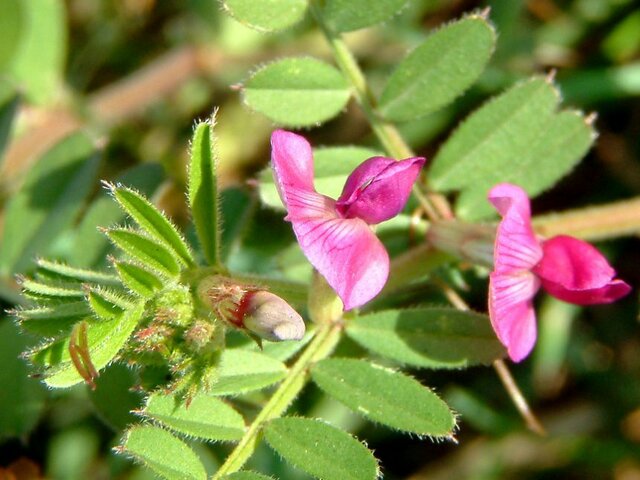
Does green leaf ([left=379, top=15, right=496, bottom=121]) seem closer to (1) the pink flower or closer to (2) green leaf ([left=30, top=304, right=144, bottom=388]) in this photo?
(1) the pink flower

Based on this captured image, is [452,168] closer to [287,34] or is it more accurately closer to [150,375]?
[150,375]

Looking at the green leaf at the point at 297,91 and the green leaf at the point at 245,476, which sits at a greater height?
the green leaf at the point at 297,91

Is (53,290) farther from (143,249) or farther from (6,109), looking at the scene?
(6,109)

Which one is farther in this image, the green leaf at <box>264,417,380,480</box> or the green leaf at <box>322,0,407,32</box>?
→ the green leaf at <box>322,0,407,32</box>

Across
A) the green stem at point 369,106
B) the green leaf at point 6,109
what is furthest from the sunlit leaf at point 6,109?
the green stem at point 369,106

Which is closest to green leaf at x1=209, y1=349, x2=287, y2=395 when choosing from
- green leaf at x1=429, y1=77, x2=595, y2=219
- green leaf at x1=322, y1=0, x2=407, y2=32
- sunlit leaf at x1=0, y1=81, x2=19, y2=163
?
green leaf at x1=429, y1=77, x2=595, y2=219

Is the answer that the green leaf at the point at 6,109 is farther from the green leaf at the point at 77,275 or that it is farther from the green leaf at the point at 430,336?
the green leaf at the point at 430,336

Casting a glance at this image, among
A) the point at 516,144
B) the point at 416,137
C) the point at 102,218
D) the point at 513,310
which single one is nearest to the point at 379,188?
the point at 513,310
